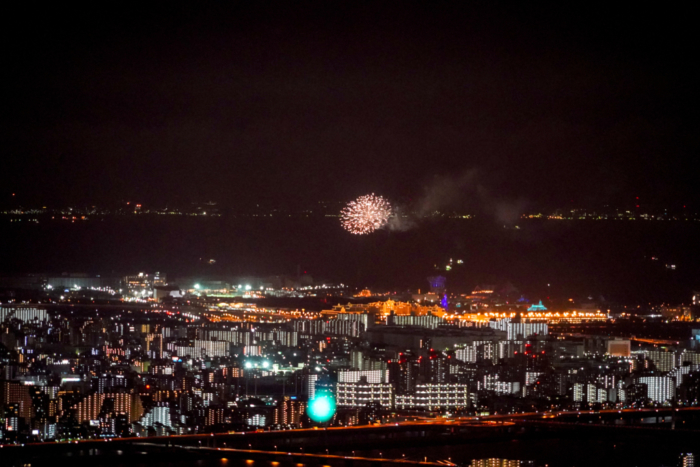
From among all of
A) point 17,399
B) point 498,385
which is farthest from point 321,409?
point 17,399

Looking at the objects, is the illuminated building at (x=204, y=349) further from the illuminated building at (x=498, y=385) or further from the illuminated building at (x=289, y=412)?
the illuminated building at (x=498, y=385)

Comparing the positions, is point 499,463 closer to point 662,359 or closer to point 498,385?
point 498,385

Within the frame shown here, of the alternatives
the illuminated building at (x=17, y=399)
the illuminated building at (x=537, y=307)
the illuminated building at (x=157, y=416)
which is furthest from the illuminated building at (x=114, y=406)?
the illuminated building at (x=537, y=307)

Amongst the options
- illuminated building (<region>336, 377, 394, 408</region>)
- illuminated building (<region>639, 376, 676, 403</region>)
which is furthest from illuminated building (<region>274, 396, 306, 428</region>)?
illuminated building (<region>639, 376, 676, 403</region>)

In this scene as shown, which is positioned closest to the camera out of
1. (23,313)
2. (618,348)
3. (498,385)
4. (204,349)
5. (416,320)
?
(498,385)

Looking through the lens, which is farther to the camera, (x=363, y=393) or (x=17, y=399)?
(x=363, y=393)

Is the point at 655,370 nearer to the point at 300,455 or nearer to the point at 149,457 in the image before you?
the point at 300,455

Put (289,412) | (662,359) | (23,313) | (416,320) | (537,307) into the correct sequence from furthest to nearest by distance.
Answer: (537,307) < (416,320) < (23,313) < (662,359) < (289,412)

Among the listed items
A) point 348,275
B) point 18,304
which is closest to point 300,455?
point 18,304
